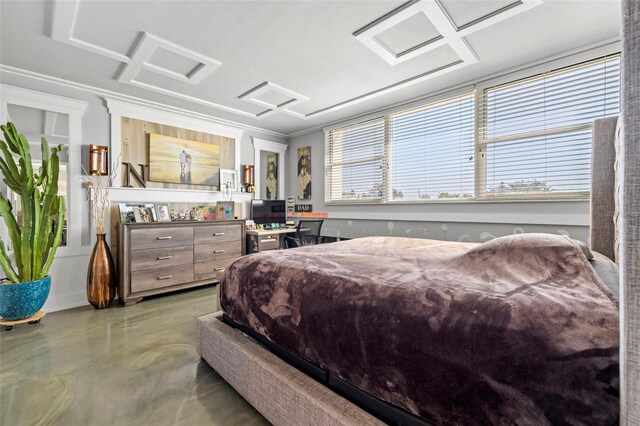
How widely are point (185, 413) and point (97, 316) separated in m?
2.12

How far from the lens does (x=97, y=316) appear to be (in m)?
2.94

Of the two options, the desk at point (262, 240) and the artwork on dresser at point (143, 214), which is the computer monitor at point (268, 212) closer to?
the desk at point (262, 240)

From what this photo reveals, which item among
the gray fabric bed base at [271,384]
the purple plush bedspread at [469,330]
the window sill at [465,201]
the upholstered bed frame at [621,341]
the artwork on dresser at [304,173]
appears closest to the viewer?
the upholstered bed frame at [621,341]

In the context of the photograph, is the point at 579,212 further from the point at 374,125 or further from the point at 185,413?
the point at 185,413

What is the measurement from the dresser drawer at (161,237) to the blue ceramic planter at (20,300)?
86 cm

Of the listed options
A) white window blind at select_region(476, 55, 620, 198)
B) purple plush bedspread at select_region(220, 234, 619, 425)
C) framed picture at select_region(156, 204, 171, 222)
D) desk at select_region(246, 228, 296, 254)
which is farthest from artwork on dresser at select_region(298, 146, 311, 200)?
purple plush bedspread at select_region(220, 234, 619, 425)

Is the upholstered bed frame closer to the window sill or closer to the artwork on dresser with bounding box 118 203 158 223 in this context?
the window sill

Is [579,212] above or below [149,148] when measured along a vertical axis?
below

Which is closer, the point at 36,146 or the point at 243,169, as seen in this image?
the point at 36,146

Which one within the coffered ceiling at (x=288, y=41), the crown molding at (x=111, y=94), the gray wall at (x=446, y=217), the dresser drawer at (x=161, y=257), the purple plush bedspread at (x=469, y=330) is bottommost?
the dresser drawer at (x=161, y=257)

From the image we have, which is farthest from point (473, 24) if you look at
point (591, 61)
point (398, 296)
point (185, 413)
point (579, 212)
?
point (185, 413)

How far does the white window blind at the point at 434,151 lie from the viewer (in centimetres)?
329

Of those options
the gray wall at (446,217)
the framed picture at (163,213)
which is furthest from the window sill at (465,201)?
the framed picture at (163,213)

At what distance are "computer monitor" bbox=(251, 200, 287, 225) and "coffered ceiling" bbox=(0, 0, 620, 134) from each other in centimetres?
189
